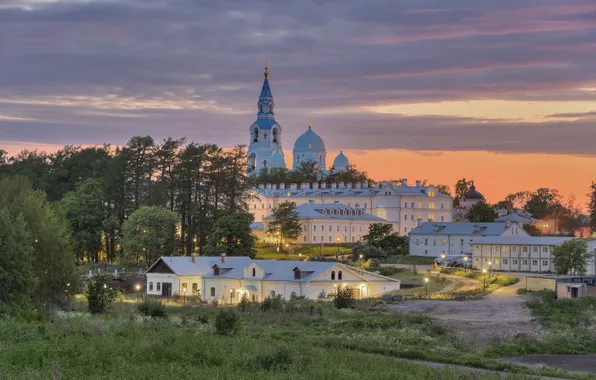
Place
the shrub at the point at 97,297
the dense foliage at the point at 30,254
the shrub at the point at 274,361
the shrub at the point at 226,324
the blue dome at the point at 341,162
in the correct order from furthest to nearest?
the blue dome at the point at 341,162 → the shrub at the point at 97,297 → the dense foliage at the point at 30,254 → the shrub at the point at 226,324 → the shrub at the point at 274,361

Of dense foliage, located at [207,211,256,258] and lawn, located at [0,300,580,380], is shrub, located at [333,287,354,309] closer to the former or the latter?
lawn, located at [0,300,580,380]

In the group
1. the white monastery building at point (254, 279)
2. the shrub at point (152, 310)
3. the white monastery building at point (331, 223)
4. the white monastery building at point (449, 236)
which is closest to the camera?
the shrub at point (152, 310)

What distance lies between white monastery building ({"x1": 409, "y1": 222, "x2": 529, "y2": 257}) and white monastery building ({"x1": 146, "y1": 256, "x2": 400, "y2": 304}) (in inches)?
1190

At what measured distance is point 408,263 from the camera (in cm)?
9456

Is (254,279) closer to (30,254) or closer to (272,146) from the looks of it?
(30,254)

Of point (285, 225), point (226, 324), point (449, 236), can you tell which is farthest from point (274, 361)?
point (285, 225)

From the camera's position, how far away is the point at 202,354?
2872cm

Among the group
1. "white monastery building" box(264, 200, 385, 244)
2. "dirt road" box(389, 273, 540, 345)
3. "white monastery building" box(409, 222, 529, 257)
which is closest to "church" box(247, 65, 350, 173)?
"white monastery building" box(264, 200, 385, 244)

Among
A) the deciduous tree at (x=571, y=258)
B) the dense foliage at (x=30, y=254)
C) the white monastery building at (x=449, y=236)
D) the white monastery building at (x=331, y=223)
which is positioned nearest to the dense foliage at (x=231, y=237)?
the dense foliage at (x=30, y=254)

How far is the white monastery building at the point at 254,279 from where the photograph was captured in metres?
65.2

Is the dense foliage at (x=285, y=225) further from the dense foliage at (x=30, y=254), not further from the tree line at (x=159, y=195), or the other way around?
the dense foliage at (x=30, y=254)

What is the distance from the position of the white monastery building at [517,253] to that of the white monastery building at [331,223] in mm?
33008

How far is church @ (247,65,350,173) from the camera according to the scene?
176750mm

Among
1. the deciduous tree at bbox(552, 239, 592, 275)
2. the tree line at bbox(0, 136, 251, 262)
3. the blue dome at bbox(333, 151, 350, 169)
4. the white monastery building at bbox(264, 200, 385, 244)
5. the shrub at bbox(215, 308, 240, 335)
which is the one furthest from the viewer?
the blue dome at bbox(333, 151, 350, 169)
